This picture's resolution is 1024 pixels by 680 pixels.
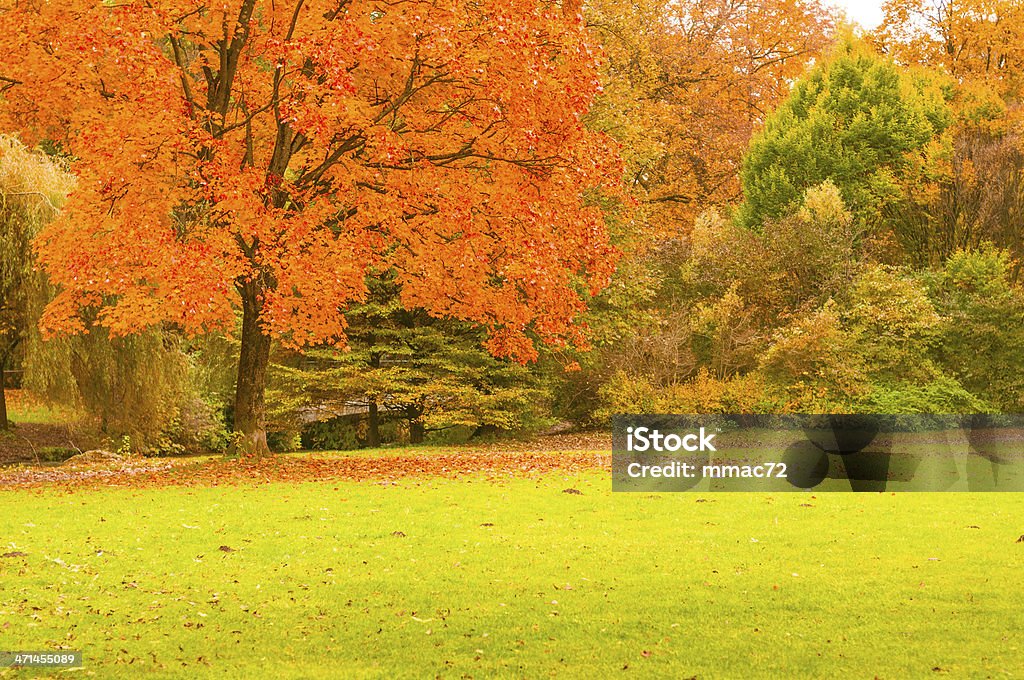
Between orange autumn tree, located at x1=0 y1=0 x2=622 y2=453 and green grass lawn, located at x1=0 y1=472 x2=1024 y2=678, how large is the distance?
3752 mm

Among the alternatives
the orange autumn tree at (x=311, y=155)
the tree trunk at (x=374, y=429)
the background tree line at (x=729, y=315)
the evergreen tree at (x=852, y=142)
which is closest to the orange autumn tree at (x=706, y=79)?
the background tree line at (x=729, y=315)

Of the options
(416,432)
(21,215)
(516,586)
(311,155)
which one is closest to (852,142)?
(416,432)

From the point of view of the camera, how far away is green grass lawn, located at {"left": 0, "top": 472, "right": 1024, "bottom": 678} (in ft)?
22.9

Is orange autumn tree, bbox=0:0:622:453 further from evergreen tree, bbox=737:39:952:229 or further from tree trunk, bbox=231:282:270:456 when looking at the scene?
evergreen tree, bbox=737:39:952:229

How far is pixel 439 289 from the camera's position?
18281 millimetres

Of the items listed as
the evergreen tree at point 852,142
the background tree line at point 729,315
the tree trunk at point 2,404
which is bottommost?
the tree trunk at point 2,404

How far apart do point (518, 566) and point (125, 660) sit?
3.90 m

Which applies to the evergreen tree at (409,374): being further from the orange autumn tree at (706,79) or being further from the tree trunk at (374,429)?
the orange autumn tree at (706,79)

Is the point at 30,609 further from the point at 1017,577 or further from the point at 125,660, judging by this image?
the point at 1017,577

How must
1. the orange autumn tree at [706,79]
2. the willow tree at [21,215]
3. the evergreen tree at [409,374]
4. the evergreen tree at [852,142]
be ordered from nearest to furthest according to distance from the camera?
the willow tree at [21,215] → the evergreen tree at [409,374] → the evergreen tree at [852,142] → the orange autumn tree at [706,79]

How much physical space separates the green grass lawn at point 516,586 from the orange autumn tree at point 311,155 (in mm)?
3752

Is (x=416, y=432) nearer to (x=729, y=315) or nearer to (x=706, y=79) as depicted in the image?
(x=729, y=315)

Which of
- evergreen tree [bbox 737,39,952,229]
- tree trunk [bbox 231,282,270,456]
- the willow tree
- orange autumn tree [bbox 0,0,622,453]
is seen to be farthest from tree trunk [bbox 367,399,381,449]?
evergreen tree [bbox 737,39,952,229]

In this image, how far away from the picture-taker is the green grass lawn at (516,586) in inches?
275
